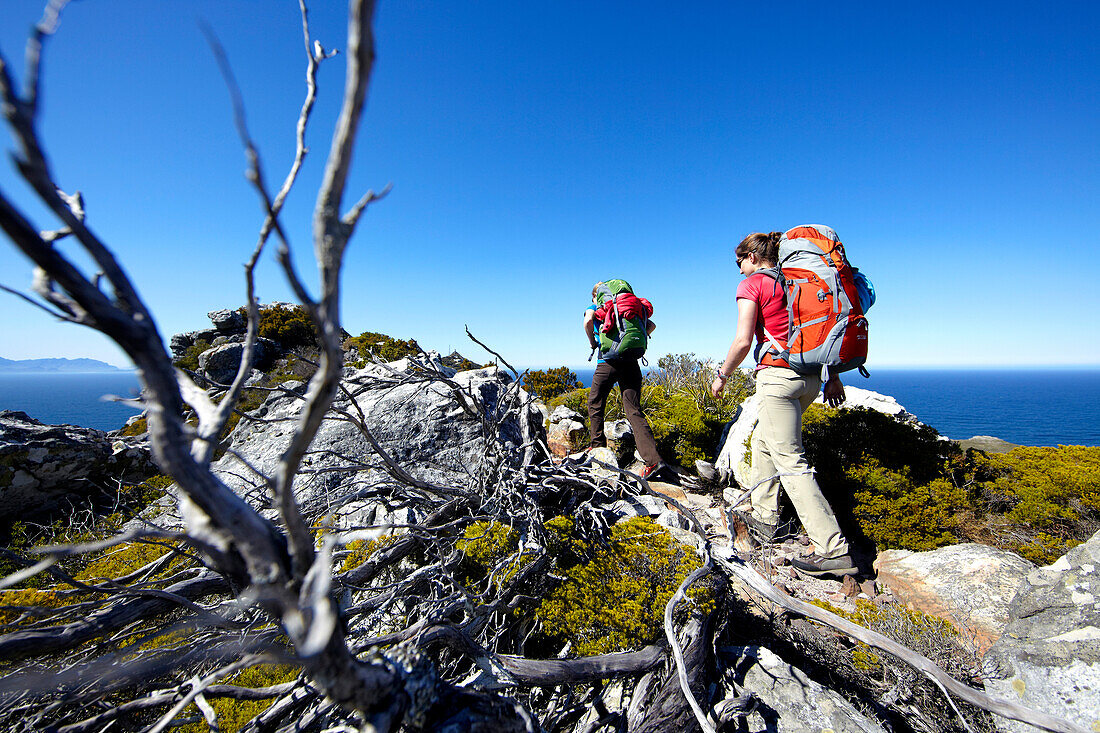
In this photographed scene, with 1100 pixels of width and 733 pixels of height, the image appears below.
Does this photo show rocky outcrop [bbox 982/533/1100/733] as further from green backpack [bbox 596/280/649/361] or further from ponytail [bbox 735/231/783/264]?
green backpack [bbox 596/280/649/361]

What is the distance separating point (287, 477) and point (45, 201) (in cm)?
61

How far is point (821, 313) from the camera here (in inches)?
125

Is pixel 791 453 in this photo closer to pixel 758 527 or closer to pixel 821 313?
pixel 758 527

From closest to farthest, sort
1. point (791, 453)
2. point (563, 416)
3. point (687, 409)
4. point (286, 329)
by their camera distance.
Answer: point (791, 453)
point (687, 409)
point (563, 416)
point (286, 329)

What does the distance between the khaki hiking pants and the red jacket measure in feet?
5.52

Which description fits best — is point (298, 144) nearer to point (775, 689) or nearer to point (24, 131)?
point (24, 131)

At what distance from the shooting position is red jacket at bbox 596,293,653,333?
4824 millimetres

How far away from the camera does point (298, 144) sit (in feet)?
2.52

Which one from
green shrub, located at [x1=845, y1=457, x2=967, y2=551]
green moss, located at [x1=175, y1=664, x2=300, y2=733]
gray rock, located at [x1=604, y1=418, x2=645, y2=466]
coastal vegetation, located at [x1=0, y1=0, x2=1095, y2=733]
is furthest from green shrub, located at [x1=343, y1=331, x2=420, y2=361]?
green shrub, located at [x1=845, y1=457, x2=967, y2=551]

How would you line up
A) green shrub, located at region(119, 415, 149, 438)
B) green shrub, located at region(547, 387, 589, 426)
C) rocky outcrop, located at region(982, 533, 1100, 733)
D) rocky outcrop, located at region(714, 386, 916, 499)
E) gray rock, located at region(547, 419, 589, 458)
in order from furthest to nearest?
green shrub, located at region(547, 387, 589, 426)
green shrub, located at region(119, 415, 149, 438)
gray rock, located at region(547, 419, 589, 458)
rocky outcrop, located at region(714, 386, 916, 499)
rocky outcrop, located at region(982, 533, 1100, 733)

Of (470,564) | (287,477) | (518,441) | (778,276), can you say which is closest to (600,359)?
(518,441)

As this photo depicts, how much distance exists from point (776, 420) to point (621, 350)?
1910mm

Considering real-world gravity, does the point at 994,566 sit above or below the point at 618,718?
above

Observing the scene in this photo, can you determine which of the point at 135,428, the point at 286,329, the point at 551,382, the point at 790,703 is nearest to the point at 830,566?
the point at 790,703
